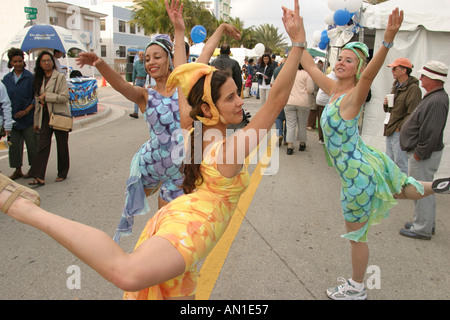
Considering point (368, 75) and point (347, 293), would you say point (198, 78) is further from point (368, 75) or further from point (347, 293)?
point (347, 293)

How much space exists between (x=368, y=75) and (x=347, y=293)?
5.56 ft

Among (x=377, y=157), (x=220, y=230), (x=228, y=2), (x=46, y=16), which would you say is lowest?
(x=220, y=230)

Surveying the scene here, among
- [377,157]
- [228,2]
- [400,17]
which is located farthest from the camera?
[228,2]

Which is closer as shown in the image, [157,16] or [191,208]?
[191,208]

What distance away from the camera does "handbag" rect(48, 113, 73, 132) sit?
5531mm

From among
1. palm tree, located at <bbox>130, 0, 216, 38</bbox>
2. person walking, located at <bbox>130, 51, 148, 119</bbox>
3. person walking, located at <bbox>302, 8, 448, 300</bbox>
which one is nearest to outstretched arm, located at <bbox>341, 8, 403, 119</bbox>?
person walking, located at <bbox>302, 8, 448, 300</bbox>

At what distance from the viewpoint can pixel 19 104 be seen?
5676 millimetres

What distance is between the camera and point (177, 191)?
10.0 ft

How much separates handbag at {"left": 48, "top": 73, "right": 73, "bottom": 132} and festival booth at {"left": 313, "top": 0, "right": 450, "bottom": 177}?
497cm

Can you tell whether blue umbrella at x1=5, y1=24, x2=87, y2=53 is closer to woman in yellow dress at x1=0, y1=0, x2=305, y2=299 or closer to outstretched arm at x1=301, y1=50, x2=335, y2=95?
outstretched arm at x1=301, y1=50, x2=335, y2=95

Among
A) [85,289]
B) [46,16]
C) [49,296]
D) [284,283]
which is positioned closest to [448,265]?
[284,283]

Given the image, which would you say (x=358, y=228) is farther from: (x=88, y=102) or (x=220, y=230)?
(x=88, y=102)

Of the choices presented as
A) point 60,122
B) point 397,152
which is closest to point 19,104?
point 60,122

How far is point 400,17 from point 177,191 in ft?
6.63
